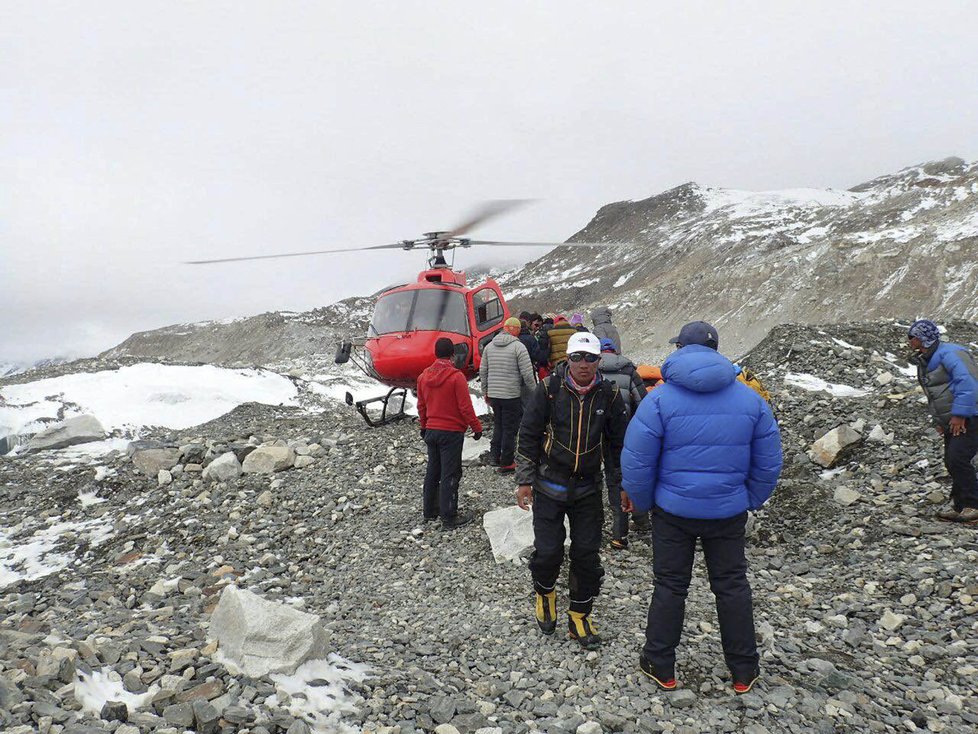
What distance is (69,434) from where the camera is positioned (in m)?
10.4

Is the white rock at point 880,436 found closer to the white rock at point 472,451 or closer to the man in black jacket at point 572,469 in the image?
the man in black jacket at point 572,469

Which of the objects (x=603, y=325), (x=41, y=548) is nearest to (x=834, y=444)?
(x=603, y=325)

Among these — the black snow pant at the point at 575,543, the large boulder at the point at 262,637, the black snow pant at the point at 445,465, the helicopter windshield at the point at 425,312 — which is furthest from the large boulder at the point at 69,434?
the black snow pant at the point at 575,543

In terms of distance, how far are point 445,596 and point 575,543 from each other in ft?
5.69

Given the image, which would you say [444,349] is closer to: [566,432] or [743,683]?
[566,432]

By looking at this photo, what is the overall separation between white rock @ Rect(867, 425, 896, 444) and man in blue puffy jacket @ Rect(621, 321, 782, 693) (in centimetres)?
502

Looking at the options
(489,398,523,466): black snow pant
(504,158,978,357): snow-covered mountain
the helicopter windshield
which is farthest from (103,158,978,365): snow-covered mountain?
(489,398,523,466): black snow pant

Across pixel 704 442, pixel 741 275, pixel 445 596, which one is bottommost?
pixel 445 596

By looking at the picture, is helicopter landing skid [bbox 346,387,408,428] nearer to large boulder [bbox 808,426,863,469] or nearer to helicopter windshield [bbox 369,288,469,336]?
helicopter windshield [bbox 369,288,469,336]

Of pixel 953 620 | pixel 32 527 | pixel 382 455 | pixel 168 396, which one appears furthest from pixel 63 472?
pixel 953 620

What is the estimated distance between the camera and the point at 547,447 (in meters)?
4.64

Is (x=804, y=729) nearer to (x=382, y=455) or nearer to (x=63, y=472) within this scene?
(x=382, y=455)

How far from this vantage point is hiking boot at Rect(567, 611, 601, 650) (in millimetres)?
4609

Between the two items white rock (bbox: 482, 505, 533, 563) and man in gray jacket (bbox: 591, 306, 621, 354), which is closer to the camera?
white rock (bbox: 482, 505, 533, 563)
